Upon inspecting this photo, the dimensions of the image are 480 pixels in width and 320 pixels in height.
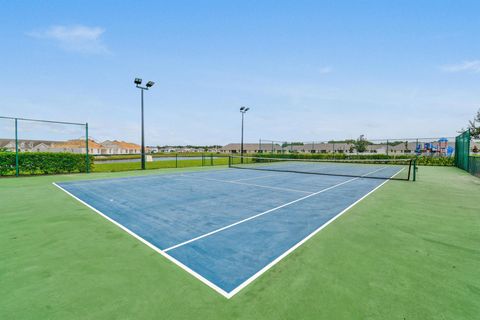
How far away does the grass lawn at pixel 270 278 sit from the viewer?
2.53 meters

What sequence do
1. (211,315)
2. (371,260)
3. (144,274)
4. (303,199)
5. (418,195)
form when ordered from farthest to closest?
(418,195), (303,199), (371,260), (144,274), (211,315)

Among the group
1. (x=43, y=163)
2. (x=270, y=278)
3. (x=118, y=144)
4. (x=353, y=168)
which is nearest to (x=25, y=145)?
(x=43, y=163)

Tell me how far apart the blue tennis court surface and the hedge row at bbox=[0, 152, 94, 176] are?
28.0ft

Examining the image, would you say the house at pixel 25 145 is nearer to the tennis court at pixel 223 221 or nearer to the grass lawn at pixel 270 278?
the tennis court at pixel 223 221

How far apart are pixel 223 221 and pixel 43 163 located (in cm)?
1638

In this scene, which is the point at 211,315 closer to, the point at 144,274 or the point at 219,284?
the point at 219,284

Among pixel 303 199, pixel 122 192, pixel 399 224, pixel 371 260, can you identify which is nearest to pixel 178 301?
pixel 371 260

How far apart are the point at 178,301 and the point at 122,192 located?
790cm

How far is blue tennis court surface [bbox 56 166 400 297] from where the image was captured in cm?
358

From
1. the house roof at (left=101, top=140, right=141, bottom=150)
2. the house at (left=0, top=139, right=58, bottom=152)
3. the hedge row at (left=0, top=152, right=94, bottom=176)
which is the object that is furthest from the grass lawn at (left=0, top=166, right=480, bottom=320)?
the house roof at (left=101, top=140, right=141, bottom=150)

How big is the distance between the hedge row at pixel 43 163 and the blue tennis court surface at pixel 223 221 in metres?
8.53

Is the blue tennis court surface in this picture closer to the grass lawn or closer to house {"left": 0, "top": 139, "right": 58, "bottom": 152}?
the grass lawn

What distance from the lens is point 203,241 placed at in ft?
14.5

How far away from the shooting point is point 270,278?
3164 millimetres
